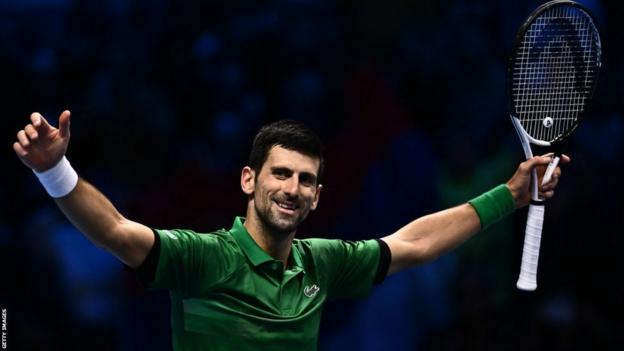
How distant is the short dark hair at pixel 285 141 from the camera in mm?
4277

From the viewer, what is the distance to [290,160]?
167 inches

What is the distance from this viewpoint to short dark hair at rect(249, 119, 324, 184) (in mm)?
4277

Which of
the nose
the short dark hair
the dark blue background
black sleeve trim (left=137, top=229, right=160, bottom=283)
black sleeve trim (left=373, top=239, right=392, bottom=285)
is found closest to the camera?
black sleeve trim (left=137, top=229, right=160, bottom=283)

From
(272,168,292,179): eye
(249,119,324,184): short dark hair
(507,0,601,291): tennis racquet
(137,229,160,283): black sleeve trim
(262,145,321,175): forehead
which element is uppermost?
(507,0,601,291): tennis racquet

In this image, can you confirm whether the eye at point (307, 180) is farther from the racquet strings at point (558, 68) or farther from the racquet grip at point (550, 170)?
the racquet strings at point (558, 68)

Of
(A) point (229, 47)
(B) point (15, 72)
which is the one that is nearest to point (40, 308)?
(B) point (15, 72)

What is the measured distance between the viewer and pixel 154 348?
21.9 feet

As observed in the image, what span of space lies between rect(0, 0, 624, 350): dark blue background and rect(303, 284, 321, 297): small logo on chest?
2569 millimetres

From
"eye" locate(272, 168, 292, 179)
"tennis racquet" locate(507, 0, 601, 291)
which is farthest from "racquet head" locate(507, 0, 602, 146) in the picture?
"eye" locate(272, 168, 292, 179)

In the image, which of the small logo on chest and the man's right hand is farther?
the small logo on chest

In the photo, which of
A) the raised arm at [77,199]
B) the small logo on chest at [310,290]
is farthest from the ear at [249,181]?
the raised arm at [77,199]

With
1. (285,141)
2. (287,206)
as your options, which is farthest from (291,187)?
(285,141)

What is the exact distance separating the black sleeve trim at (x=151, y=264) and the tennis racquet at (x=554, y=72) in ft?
6.35

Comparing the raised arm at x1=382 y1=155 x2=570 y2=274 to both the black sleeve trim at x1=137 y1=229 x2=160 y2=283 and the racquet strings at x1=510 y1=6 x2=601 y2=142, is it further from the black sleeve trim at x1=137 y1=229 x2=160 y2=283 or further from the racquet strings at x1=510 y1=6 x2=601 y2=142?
the black sleeve trim at x1=137 y1=229 x2=160 y2=283
